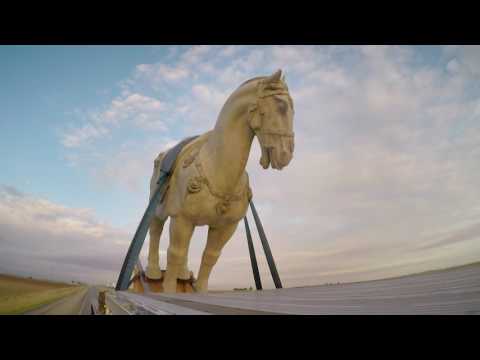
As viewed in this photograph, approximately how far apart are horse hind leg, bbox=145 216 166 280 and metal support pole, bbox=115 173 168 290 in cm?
76

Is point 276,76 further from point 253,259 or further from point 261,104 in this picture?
point 253,259

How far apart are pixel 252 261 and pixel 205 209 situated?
103 cm

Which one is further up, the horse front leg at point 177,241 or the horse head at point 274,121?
the horse head at point 274,121

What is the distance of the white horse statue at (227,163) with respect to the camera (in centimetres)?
195

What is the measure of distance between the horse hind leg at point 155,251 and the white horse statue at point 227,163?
61cm

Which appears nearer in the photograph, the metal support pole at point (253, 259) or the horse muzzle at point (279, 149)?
the horse muzzle at point (279, 149)

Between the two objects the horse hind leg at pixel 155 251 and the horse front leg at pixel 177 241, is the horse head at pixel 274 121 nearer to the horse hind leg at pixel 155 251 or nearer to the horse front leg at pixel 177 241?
the horse front leg at pixel 177 241

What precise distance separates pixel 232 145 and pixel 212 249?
1144 millimetres

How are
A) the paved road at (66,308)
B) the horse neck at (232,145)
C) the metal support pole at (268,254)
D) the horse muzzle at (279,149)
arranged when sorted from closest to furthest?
the paved road at (66,308)
the horse muzzle at (279,149)
the horse neck at (232,145)
the metal support pole at (268,254)

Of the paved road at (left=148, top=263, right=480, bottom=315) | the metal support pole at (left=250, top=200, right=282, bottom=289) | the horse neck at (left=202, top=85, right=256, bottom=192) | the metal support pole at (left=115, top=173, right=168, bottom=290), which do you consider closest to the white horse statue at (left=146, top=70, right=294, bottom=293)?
the horse neck at (left=202, top=85, right=256, bottom=192)

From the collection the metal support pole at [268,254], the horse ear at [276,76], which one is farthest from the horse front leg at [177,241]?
the horse ear at [276,76]

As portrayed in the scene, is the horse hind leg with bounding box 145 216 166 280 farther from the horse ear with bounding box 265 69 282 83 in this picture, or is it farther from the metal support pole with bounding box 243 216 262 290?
the horse ear with bounding box 265 69 282 83
